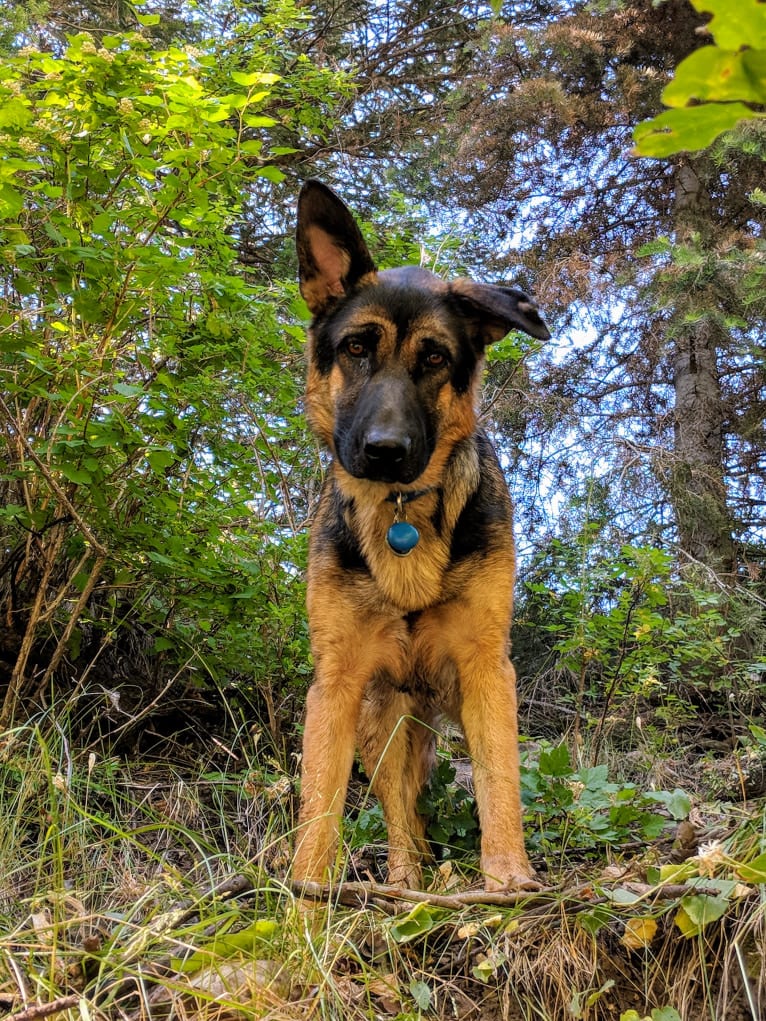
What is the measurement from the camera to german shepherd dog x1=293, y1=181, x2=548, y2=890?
3.14 metres

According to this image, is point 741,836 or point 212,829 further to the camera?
point 212,829

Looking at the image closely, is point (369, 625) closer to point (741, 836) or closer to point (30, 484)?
point (741, 836)

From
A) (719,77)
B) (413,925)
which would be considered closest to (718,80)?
(719,77)

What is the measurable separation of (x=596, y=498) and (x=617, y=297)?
8.58ft

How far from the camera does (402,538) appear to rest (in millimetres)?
3258

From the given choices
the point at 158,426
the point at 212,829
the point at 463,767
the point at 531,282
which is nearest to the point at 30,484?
the point at 158,426

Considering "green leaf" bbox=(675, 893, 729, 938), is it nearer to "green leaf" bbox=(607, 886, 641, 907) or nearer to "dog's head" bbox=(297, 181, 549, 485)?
"green leaf" bbox=(607, 886, 641, 907)

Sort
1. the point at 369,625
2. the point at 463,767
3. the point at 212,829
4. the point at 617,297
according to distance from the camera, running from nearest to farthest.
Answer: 1. the point at 369,625
2. the point at 212,829
3. the point at 463,767
4. the point at 617,297

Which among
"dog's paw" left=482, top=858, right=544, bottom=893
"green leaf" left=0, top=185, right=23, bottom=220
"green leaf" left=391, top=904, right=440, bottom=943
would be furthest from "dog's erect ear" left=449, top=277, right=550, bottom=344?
"green leaf" left=391, top=904, right=440, bottom=943

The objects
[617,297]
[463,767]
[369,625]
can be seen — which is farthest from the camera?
Result: [617,297]

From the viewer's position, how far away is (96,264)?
3.47 metres

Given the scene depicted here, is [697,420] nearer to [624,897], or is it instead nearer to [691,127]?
[624,897]

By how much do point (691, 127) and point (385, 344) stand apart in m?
2.67

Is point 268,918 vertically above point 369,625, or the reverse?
point 369,625
